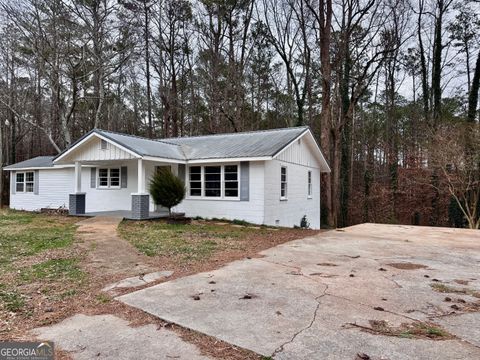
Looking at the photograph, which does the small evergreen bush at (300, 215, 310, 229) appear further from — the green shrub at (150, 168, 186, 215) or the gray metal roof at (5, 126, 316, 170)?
the green shrub at (150, 168, 186, 215)

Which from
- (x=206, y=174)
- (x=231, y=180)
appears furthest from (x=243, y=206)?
(x=206, y=174)

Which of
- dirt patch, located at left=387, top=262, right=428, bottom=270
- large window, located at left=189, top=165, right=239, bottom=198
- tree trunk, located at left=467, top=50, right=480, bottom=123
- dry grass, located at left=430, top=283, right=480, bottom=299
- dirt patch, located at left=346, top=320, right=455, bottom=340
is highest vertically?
tree trunk, located at left=467, top=50, right=480, bottom=123

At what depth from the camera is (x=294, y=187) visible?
15031mm

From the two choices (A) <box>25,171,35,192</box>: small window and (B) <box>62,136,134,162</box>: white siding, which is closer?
(B) <box>62,136,134,162</box>: white siding

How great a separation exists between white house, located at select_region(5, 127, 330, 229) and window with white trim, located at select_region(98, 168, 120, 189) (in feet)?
0.16

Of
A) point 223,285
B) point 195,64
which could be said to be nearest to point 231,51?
point 195,64

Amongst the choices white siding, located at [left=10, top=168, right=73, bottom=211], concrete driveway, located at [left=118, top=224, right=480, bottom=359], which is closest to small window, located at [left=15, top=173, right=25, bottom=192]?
white siding, located at [left=10, top=168, right=73, bottom=211]

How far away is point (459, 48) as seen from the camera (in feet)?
65.0

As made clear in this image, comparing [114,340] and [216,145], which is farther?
[216,145]

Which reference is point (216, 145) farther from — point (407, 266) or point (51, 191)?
point (407, 266)

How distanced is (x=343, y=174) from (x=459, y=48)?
1007 centimetres

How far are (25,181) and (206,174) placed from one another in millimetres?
12432

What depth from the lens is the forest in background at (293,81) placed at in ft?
60.3

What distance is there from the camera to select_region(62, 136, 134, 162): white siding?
42.7ft
